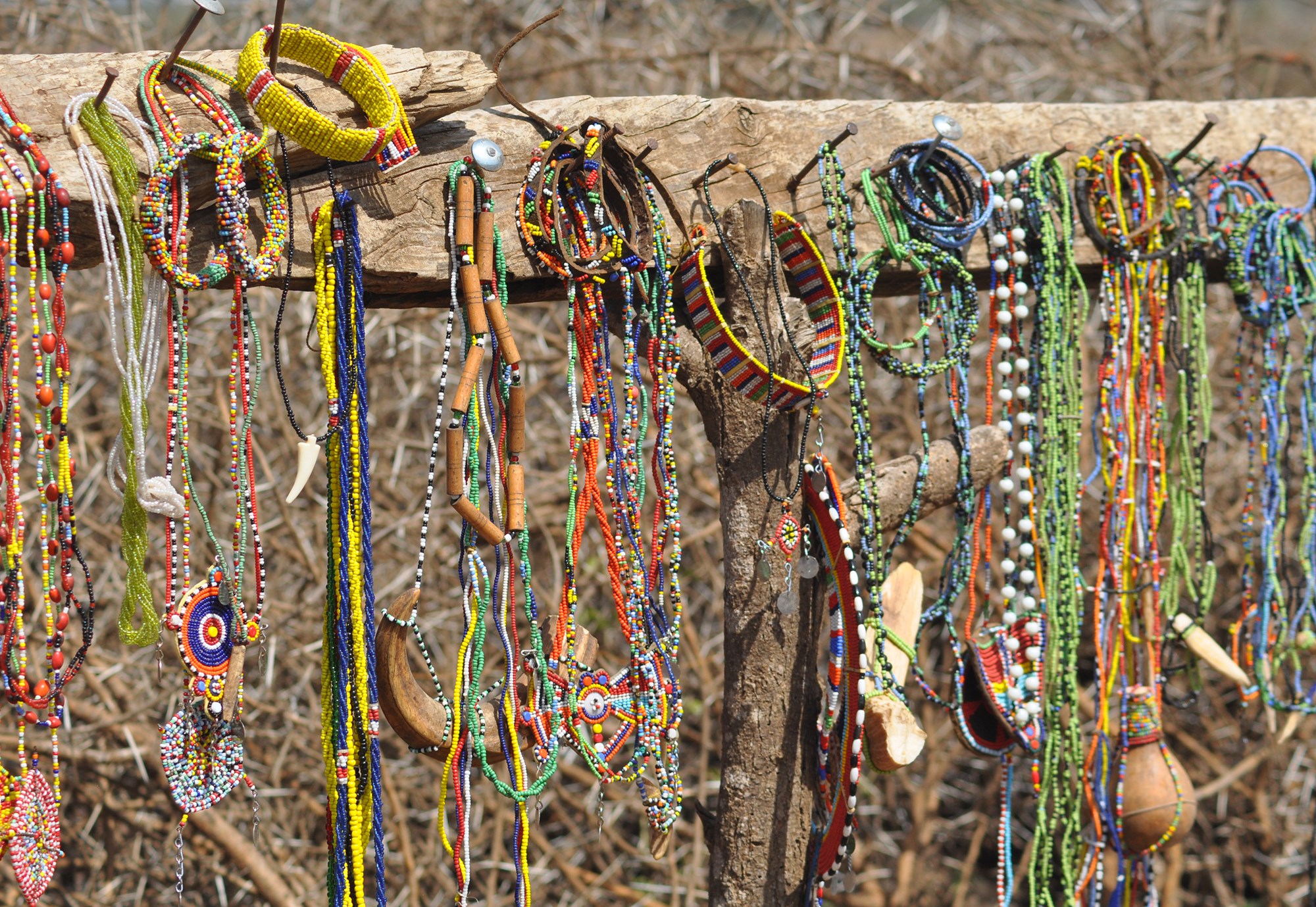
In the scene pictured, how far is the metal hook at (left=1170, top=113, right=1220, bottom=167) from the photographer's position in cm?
206

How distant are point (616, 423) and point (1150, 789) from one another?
44.7 inches

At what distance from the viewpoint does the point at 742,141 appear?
187 centimetres

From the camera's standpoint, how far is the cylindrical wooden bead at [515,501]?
1594 millimetres

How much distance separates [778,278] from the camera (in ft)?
5.81

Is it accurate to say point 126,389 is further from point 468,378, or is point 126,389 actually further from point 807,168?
point 807,168

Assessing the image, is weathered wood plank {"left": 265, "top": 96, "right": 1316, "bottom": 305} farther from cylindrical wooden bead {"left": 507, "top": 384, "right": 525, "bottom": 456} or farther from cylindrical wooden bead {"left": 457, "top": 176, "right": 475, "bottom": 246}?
cylindrical wooden bead {"left": 507, "top": 384, "right": 525, "bottom": 456}

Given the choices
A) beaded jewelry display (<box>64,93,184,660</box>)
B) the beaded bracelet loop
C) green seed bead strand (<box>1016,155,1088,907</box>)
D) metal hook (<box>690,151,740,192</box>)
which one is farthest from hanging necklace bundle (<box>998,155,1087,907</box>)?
beaded jewelry display (<box>64,93,184,660</box>)

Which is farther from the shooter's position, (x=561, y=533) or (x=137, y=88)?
(x=561, y=533)

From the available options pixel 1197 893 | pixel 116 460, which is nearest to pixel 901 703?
pixel 116 460

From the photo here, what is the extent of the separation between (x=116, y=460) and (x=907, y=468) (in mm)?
1196

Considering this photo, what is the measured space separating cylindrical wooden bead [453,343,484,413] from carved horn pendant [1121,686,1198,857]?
1.32 m

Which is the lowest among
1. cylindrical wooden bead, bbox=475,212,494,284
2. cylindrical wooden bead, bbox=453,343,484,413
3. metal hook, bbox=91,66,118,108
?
cylindrical wooden bead, bbox=453,343,484,413

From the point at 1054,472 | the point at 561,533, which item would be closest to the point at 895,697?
the point at 1054,472

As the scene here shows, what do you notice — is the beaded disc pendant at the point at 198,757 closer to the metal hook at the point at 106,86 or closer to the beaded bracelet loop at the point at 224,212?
the beaded bracelet loop at the point at 224,212
